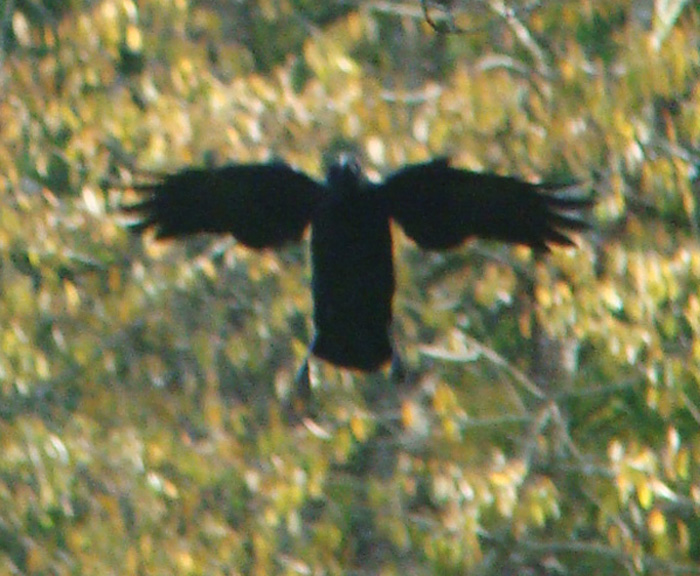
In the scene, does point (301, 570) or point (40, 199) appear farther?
point (40, 199)

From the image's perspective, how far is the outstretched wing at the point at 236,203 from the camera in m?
3.28

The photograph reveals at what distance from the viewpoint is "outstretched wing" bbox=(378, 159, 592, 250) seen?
125 inches

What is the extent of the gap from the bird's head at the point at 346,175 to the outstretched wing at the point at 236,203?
27 centimetres

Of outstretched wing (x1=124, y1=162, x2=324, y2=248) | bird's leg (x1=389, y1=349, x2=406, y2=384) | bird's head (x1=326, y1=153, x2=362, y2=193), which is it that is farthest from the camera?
outstretched wing (x1=124, y1=162, x2=324, y2=248)

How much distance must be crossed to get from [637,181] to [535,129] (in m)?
0.64

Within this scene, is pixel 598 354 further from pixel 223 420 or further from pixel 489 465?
pixel 223 420

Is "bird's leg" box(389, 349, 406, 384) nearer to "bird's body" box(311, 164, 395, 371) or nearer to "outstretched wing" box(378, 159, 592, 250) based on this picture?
"bird's body" box(311, 164, 395, 371)

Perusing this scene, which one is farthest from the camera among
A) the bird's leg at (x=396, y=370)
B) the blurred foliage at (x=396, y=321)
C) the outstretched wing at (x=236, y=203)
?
the blurred foliage at (x=396, y=321)

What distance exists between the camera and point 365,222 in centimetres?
296

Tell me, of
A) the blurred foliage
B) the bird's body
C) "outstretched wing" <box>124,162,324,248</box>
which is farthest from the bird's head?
the blurred foliage

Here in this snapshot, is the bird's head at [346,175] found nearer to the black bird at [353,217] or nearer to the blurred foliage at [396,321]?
the black bird at [353,217]

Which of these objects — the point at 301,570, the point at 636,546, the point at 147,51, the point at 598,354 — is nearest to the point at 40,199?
the point at 147,51

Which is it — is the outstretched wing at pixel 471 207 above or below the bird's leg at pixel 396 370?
above

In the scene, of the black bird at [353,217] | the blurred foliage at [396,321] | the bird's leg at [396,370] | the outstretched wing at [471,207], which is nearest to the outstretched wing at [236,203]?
the black bird at [353,217]
